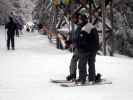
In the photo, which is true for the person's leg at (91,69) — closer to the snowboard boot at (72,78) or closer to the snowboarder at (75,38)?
the snowboarder at (75,38)

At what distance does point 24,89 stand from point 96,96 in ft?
7.11

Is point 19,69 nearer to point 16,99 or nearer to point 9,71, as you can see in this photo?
point 9,71

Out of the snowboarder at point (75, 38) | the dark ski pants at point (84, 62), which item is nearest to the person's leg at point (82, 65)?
the dark ski pants at point (84, 62)

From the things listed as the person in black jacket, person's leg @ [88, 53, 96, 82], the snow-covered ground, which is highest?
the person in black jacket

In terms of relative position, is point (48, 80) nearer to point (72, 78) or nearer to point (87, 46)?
point (72, 78)

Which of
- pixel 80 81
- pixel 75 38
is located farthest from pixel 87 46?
pixel 80 81

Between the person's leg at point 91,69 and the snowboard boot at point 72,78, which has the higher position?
the person's leg at point 91,69

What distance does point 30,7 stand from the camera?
153625 millimetres

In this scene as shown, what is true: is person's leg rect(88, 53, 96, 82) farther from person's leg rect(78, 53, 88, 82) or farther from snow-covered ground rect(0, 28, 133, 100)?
snow-covered ground rect(0, 28, 133, 100)

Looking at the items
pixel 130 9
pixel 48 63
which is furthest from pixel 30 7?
pixel 48 63

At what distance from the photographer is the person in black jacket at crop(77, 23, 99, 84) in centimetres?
1339

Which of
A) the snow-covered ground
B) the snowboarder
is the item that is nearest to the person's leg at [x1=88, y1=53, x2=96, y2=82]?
the snow-covered ground

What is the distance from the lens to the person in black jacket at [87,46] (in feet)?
43.9

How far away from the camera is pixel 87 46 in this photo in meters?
13.5
